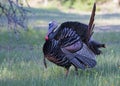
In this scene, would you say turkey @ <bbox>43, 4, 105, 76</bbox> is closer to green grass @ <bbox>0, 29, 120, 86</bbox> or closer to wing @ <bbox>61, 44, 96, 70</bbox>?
wing @ <bbox>61, 44, 96, 70</bbox>

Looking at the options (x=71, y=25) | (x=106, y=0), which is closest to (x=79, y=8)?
(x=106, y=0)

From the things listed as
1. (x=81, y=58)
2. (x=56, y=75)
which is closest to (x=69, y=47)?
(x=81, y=58)

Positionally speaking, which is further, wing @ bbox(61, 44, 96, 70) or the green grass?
wing @ bbox(61, 44, 96, 70)

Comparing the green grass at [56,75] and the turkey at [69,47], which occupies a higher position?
the turkey at [69,47]

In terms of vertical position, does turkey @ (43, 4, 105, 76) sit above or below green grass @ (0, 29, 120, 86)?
above

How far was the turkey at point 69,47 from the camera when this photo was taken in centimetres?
743

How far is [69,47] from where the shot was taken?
753 cm

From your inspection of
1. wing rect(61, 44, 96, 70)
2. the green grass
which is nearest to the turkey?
wing rect(61, 44, 96, 70)

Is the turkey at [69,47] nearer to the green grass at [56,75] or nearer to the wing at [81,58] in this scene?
the wing at [81,58]

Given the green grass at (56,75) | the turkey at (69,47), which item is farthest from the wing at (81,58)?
the green grass at (56,75)

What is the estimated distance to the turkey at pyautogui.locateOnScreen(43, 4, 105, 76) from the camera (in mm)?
7430

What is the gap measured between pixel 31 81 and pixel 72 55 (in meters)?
1.05

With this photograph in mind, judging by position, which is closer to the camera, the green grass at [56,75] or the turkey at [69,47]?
the green grass at [56,75]

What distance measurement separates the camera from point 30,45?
15.7m
